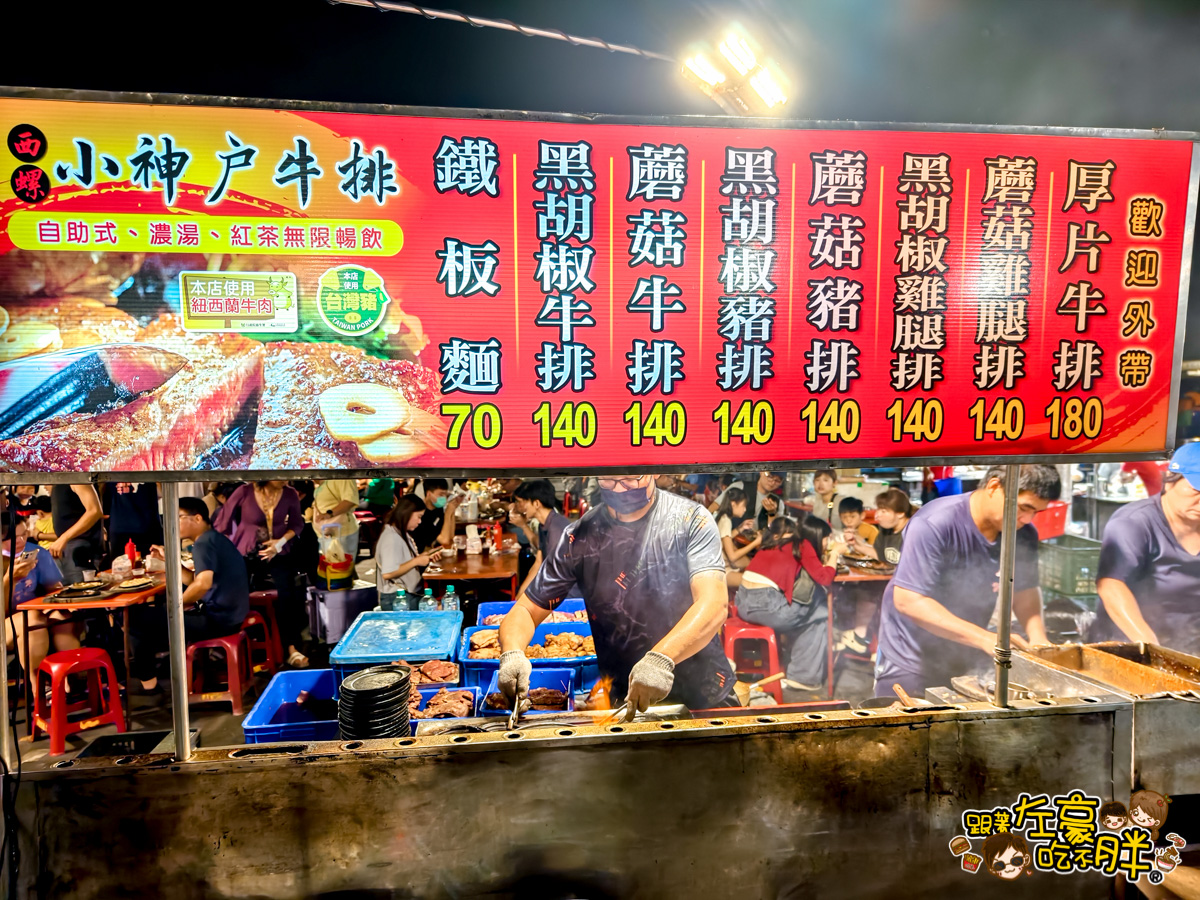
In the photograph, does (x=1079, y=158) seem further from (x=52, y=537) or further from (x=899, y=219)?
(x=52, y=537)

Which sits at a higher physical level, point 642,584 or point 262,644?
point 642,584

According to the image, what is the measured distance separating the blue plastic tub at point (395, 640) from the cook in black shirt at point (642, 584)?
44.8 inches

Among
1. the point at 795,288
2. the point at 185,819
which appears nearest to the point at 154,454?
the point at 185,819

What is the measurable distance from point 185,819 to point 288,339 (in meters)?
1.55

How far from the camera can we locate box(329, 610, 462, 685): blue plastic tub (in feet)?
13.4

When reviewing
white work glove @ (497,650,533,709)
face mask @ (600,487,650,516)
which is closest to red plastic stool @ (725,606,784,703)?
face mask @ (600,487,650,516)

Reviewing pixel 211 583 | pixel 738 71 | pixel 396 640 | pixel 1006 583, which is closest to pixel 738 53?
pixel 738 71

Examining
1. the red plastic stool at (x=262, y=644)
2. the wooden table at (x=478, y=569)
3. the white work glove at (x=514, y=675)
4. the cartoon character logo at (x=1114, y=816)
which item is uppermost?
the white work glove at (x=514, y=675)

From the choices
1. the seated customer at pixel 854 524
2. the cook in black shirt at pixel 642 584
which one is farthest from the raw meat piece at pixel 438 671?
the seated customer at pixel 854 524

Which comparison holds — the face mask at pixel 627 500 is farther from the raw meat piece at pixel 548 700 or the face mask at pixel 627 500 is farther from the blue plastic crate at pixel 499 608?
the blue plastic crate at pixel 499 608

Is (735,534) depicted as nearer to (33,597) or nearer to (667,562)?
(667,562)

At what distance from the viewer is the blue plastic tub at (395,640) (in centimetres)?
409

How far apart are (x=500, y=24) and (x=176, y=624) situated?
18.7 ft

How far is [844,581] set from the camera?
21.8 ft
